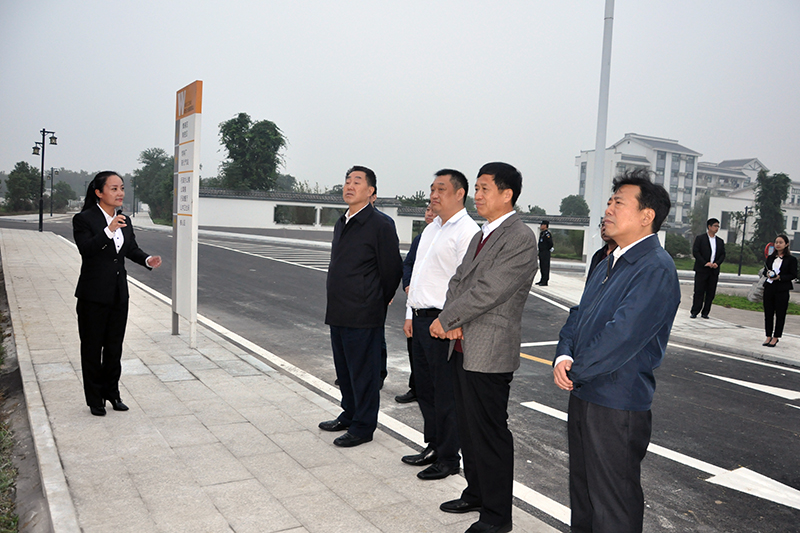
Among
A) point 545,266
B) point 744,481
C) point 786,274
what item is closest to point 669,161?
point 545,266

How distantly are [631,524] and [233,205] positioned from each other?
136 ft

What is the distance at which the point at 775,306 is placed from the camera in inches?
372

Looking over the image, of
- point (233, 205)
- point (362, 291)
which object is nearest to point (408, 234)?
point (233, 205)

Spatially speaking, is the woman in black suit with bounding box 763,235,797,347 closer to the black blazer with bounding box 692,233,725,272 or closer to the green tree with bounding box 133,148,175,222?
the black blazer with bounding box 692,233,725,272

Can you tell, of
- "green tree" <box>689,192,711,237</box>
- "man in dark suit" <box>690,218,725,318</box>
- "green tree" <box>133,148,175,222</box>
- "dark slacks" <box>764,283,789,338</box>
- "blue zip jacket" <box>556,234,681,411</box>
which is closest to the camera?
"blue zip jacket" <box>556,234,681,411</box>

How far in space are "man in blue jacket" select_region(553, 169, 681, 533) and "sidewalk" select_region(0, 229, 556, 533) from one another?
3.20 ft

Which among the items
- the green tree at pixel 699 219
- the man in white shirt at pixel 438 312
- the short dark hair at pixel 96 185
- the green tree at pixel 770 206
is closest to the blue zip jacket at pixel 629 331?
the man in white shirt at pixel 438 312

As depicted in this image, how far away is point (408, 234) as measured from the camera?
42.0 metres

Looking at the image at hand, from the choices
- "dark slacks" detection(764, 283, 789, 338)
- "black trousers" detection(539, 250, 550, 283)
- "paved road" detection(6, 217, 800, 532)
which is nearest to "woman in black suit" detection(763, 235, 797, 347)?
"dark slacks" detection(764, 283, 789, 338)

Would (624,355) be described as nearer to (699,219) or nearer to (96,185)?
(96,185)

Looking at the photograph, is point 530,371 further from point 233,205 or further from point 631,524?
point 233,205

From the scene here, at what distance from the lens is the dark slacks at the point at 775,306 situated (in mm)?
9289

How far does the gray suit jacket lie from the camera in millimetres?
3133

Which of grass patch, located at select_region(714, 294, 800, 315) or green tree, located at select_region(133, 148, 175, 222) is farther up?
green tree, located at select_region(133, 148, 175, 222)
